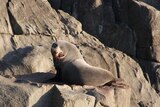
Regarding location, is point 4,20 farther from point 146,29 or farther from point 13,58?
point 146,29

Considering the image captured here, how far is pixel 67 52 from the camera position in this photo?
33.5 ft

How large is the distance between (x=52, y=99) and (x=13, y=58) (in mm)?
4119

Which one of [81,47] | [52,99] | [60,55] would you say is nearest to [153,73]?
[81,47]

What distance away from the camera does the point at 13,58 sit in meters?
12.1

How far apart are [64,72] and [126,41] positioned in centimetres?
740

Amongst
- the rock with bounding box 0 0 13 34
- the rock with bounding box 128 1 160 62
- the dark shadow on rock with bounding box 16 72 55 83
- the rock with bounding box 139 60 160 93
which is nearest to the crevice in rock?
the rock with bounding box 0 0 13 34

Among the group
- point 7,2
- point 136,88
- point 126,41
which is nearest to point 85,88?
point 136,88

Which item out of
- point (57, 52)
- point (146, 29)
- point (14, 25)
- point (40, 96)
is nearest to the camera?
point (40, 96)

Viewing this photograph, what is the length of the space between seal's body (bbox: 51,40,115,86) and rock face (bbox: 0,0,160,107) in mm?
285

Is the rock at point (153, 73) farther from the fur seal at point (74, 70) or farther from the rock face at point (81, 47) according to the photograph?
the fur seal at point (74, 70)

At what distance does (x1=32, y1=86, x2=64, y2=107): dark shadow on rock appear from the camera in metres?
8.07

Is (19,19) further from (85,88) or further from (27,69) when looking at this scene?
(85,88)

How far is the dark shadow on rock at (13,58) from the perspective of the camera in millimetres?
11758

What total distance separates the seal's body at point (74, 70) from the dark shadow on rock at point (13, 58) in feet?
5.84
